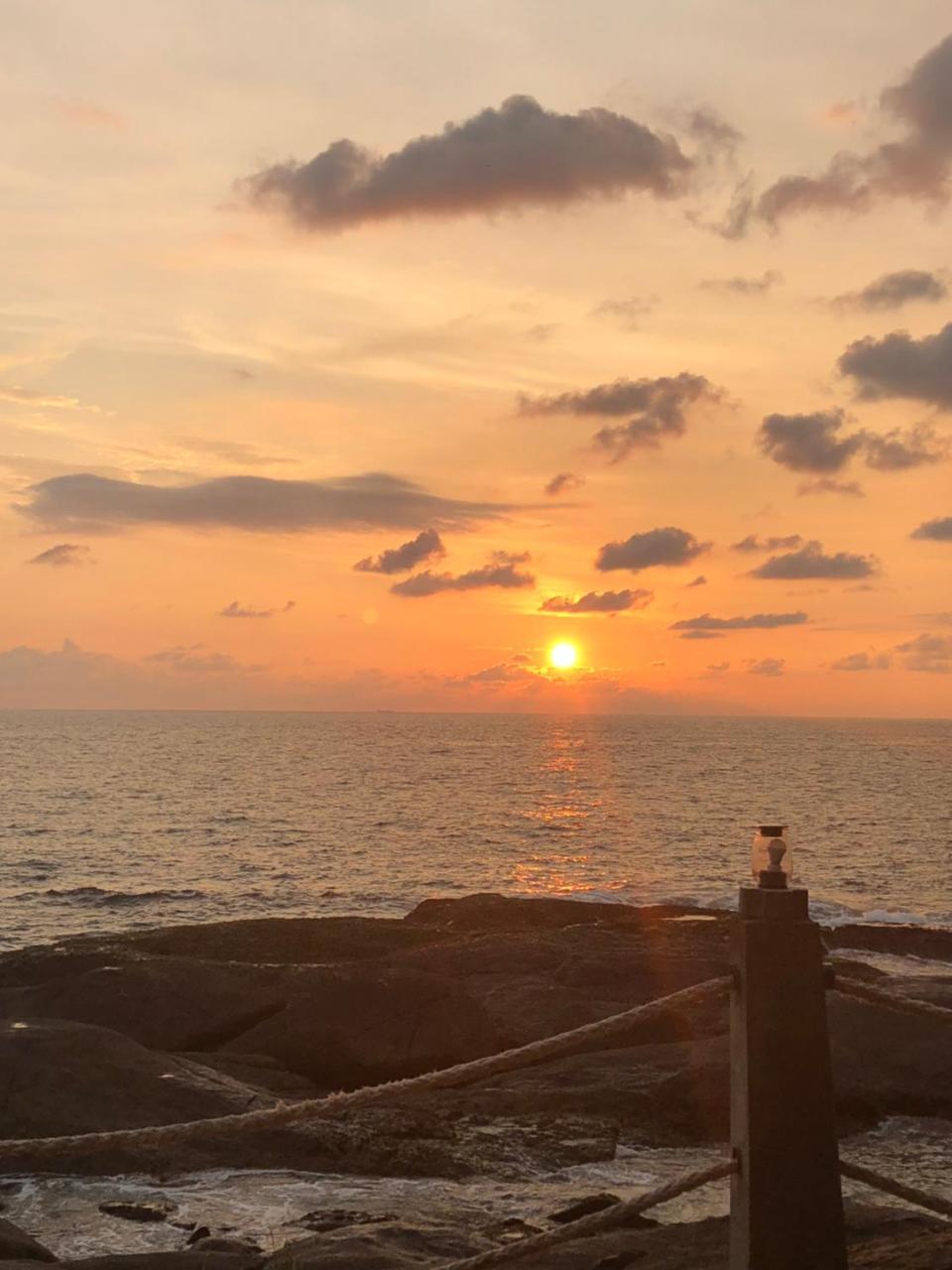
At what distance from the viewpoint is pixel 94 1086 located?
11781mm

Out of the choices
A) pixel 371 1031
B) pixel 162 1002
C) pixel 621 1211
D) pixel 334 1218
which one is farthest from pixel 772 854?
pixel 162 1002

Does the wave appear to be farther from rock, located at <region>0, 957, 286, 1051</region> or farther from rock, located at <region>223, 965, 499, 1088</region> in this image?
rock, located at <region>223, 965, 499, 1088</region>

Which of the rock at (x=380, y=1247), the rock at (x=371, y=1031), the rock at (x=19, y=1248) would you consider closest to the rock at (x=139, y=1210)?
the rock at (x=19, y=1248)

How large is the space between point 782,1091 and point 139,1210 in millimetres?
7304

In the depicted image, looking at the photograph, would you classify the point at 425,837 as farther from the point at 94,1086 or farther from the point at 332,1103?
the point at 332,1103

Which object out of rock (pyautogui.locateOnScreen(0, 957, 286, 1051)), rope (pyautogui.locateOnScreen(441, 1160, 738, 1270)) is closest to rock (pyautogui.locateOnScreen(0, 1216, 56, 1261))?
rope (pyautogui.locateOnScreen(441, 1160, 738, 1270))

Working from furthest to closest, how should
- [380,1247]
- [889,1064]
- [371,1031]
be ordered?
[371,1031] → [889,1064] → [380,1247]

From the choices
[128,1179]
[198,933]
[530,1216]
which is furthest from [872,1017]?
[198,933]

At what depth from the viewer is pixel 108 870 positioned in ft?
164

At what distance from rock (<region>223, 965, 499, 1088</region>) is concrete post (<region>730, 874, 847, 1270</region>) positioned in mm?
10531

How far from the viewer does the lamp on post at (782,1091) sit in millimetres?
4777

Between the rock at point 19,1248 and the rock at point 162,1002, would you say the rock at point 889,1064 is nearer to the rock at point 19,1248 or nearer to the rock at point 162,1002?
the rock at point 162,1002

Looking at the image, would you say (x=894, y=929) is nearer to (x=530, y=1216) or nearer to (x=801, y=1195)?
(x=530, y=1216)

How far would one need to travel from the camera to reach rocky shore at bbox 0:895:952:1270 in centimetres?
855
